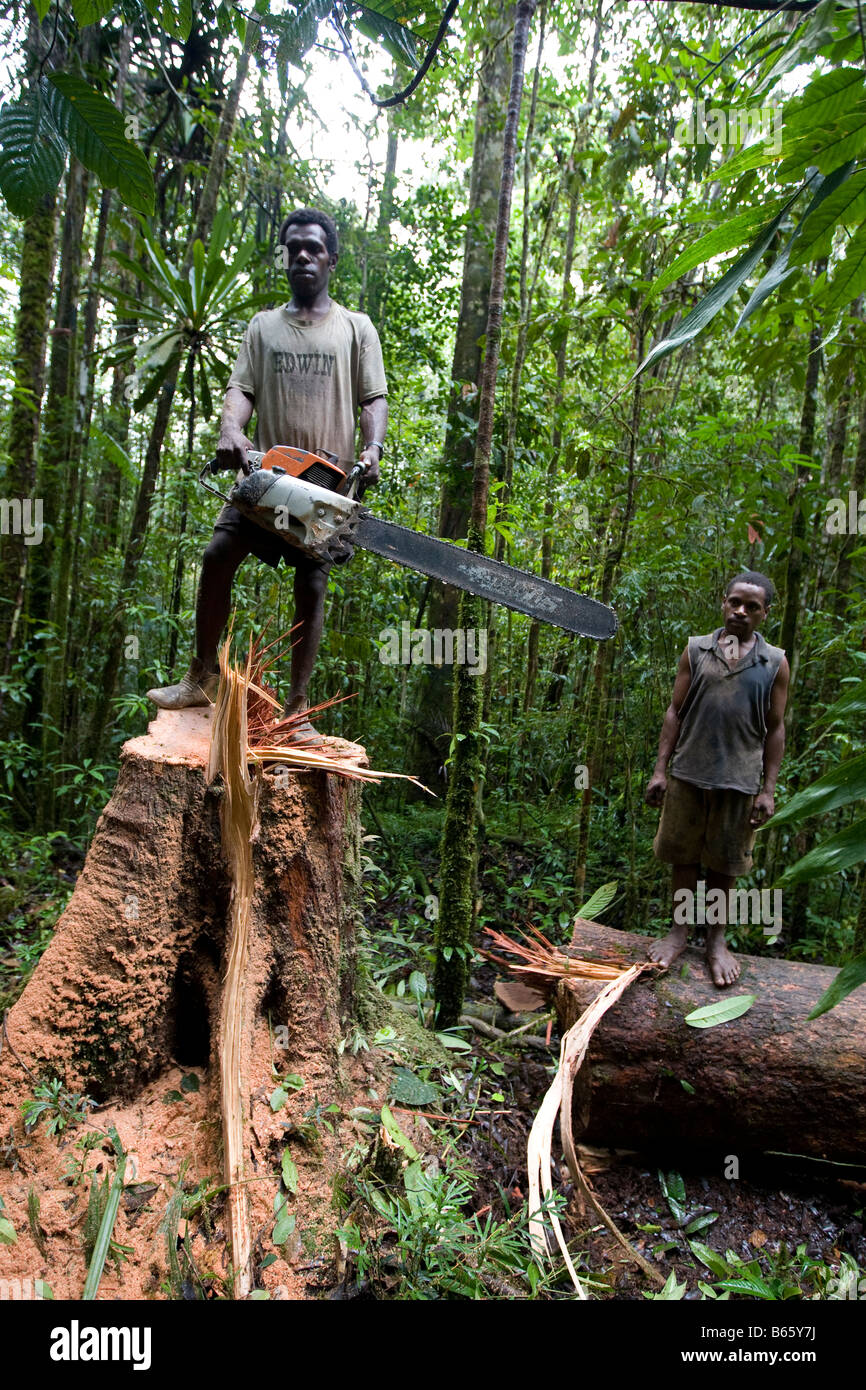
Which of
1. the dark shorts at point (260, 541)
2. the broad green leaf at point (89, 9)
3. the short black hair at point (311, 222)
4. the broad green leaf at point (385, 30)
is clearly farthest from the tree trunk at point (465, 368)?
the broad green leaf at point (89, 9)

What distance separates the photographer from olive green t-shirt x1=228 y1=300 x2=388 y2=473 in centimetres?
316

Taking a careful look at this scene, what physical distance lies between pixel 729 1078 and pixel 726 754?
131 centimetres

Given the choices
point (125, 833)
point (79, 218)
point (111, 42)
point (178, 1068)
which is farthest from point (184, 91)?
point (178, 1068)

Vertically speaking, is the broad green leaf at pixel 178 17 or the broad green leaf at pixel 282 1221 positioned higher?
the broad green leaf at pixel 178 17

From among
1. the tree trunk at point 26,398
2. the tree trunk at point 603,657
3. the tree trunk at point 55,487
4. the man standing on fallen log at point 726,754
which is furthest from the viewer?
the tree trunk at point 55,487

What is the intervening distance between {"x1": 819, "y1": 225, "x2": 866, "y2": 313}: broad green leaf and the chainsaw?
1.97 meters

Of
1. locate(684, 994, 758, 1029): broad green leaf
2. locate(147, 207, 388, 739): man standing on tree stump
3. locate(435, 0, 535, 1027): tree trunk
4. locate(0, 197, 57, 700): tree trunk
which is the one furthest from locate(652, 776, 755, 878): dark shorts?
locate(0, 197, 57, 700): tree trunk

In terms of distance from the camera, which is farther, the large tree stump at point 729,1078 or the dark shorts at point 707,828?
the dark shorts at point 707,828

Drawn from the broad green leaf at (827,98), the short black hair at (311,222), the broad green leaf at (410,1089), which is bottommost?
the broad green leaf at (410,1089)

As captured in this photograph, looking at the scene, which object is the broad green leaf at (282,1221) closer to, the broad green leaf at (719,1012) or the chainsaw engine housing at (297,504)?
the broad green leaf at (719,1012)

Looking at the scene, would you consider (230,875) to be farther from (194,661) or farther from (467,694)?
(467,694)

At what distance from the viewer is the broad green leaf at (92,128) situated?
2.95 feet

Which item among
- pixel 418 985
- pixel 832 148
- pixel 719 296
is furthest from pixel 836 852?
pixel 418 985

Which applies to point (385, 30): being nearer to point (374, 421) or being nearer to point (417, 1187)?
point (374, 421)
